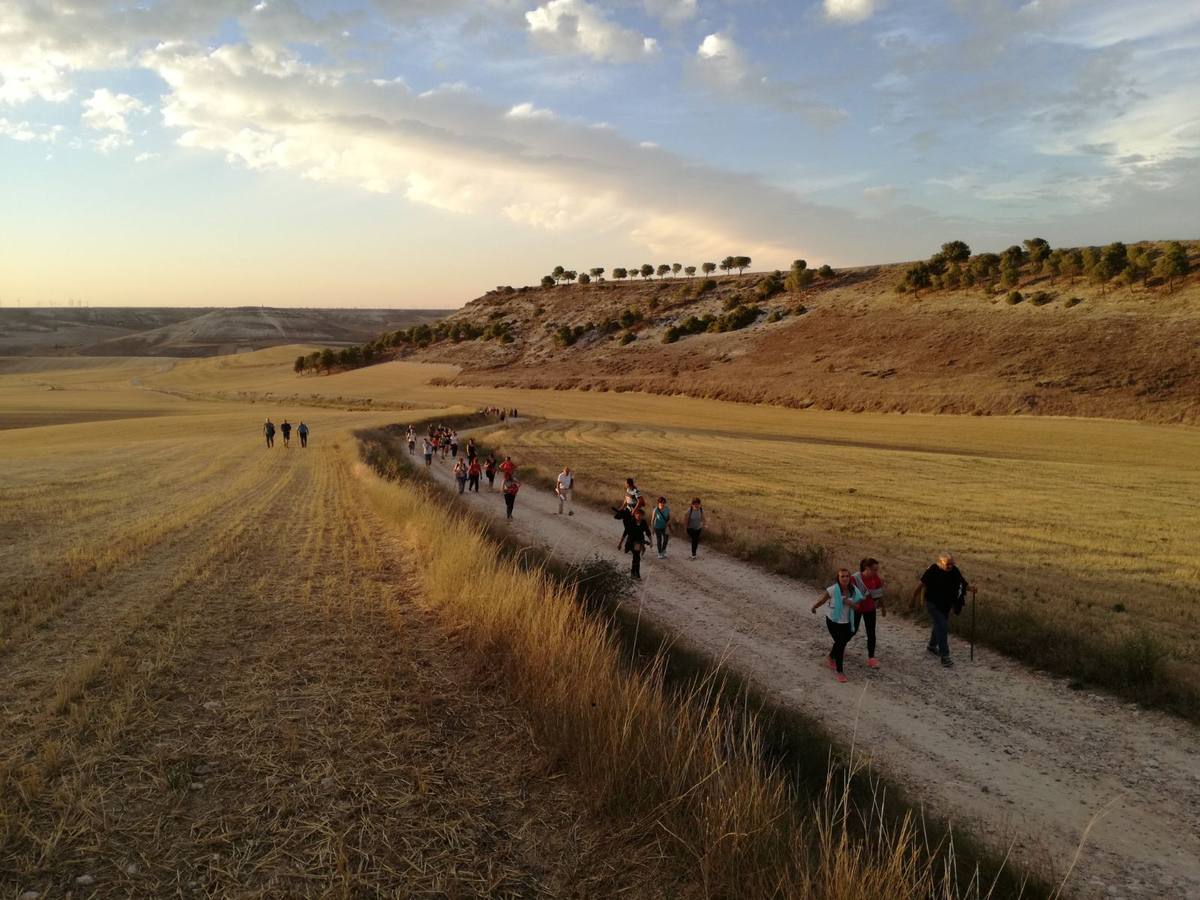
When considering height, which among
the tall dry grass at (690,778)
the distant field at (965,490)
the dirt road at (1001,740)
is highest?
the tall dry grass at (690,778)

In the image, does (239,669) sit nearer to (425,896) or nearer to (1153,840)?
(425,896)

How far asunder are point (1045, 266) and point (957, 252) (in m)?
13.3

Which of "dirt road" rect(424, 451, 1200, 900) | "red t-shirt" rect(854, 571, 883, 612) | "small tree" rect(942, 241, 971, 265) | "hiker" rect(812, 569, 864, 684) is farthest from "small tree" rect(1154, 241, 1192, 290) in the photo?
"hiker" rect(812, 569, 864, 684)

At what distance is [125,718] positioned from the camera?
19.4ft

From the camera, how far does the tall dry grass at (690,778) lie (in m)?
3.99

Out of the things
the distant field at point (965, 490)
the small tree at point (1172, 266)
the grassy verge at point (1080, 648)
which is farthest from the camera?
the small tree at point (1172, 266)

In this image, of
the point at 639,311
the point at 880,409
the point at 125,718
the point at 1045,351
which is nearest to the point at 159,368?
the point at 639,311

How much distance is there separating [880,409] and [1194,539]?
41695mm

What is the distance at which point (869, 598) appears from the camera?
1002 cm

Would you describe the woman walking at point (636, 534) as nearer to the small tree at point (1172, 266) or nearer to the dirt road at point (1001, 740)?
the dirt road at point (1001, 740)

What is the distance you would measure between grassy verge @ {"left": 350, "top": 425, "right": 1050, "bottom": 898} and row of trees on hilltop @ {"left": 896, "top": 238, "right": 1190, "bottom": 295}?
74451 mm

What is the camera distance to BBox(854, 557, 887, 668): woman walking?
992cm

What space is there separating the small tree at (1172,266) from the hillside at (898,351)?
1095 millimetres

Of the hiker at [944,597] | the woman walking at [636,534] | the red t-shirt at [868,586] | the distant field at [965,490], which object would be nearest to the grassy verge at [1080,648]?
the distant field at [965,490]
